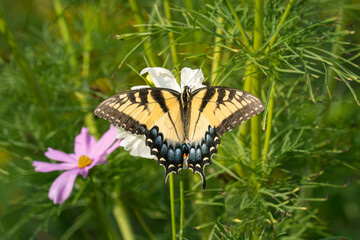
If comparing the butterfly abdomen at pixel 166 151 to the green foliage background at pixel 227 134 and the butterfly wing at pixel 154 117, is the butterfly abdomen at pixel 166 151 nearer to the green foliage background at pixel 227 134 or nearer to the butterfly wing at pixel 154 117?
the butterfly wing at pixel 154 117

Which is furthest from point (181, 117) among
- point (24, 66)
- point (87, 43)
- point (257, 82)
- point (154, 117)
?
point (87, 43)

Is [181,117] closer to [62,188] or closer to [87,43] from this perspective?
[62,188]

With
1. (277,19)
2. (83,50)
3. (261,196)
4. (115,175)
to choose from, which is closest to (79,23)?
(83,50)

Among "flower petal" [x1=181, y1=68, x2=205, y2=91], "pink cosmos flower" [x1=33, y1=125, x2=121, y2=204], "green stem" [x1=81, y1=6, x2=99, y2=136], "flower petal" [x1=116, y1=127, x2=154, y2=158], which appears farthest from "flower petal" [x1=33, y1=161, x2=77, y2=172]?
"green stem" [x1=81, y1=6, x2=99, y2=136]

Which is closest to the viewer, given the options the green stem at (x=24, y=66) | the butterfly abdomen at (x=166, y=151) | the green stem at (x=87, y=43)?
the butterfly abdomen at (x=166, y=151)

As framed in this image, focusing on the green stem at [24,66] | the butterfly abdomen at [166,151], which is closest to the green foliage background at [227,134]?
the green stem at [24,66]
